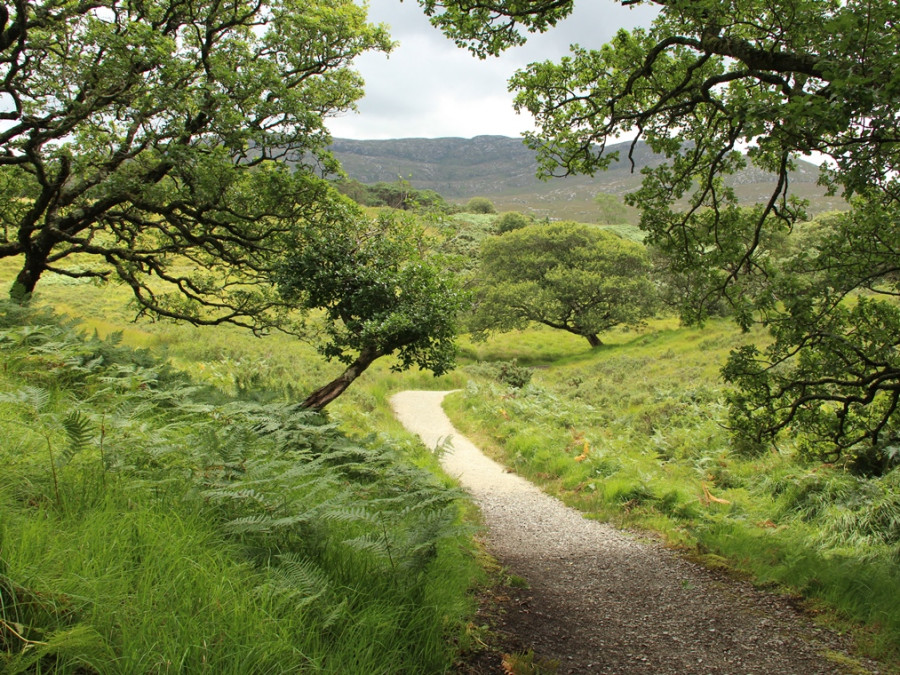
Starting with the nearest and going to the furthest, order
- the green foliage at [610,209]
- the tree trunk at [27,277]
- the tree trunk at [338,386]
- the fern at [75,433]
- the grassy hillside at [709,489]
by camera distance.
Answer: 1. the fern at [75,433]
2. the grassy hillside at [709,489]
3. the tree trunk at [338,386]
4. the tree trunk at [27,277]
5. the green foliage at [610,209]

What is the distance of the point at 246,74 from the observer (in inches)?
383

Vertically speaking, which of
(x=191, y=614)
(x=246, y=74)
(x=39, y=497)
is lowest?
(x=191, y=614)

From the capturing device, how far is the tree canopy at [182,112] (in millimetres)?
9781

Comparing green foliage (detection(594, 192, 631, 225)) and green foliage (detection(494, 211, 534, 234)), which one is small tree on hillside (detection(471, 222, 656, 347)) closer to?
green foliage (detection(494, 211, 534, 234))

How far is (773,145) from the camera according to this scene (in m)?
Result: 4.81

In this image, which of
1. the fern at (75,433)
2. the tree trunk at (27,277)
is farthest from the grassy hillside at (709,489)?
the tree trunk at (27,277)

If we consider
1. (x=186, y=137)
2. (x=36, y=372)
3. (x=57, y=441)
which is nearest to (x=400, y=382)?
(x=186, y=137)

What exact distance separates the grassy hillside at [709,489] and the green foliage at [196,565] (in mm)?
3994

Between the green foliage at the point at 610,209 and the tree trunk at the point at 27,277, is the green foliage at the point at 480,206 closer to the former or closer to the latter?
the green foliage at the point at 610,209

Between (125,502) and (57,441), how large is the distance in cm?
122

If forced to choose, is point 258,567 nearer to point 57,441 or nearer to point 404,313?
point 57,441

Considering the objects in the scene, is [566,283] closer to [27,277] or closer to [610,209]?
[27,277]

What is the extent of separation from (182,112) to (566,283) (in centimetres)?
3367

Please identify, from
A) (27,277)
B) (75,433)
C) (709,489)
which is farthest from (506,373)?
(75,433)
